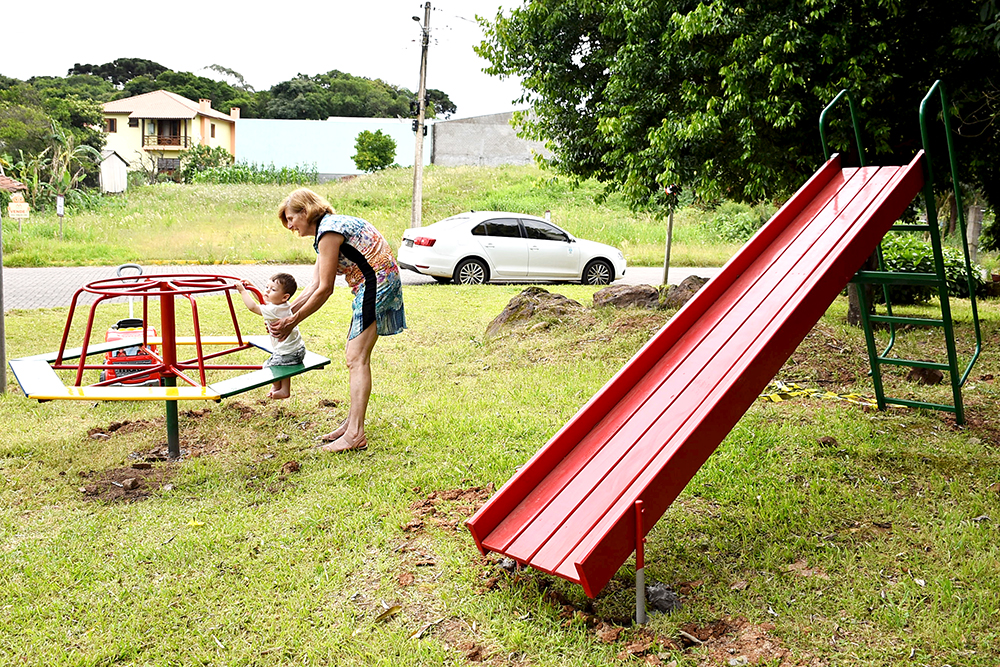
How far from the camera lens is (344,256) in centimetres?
516

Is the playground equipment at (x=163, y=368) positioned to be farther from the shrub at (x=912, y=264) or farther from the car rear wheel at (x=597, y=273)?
the car rear wheel at (x=597, y=273)

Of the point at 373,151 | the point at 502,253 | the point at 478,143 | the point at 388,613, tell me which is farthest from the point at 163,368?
the point at 478,143

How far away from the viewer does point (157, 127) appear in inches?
2275

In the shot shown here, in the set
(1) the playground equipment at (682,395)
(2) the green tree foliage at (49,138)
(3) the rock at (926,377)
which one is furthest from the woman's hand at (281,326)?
(2) the green tree foliage at (49,138)

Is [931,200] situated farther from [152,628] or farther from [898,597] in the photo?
[152,628]

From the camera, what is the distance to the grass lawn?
3094 millimetres

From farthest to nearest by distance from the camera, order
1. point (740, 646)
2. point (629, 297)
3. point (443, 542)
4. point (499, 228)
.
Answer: point (499, 228) → point (629, 297) → point (443, 542) → point (740, 646)

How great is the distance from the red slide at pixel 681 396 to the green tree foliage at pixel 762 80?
8.84ft

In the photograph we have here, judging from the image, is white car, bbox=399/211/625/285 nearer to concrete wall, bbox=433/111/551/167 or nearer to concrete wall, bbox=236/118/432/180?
concrete wall, bbox=433/111/551/167

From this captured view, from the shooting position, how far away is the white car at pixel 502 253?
15.7 metres

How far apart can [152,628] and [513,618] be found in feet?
4.53

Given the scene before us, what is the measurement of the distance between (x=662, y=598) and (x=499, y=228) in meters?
13.4

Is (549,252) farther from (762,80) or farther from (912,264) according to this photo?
(762,80)

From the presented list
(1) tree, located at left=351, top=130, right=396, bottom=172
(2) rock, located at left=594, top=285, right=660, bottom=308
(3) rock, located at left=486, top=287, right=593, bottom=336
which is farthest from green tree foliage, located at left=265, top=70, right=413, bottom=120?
Answer: (3) rock, located at left=486, top=287, right=593, bottom=336
